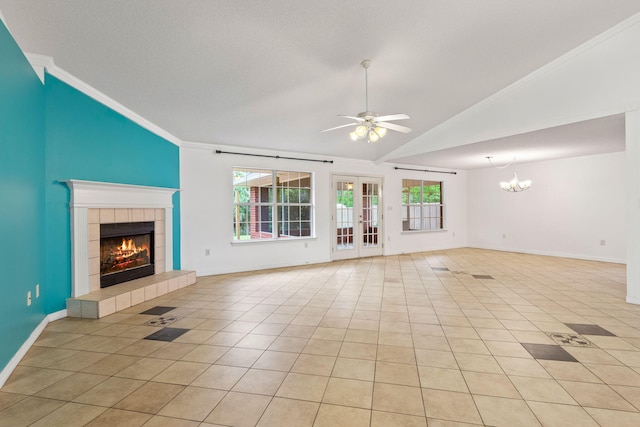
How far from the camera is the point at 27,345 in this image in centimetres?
263

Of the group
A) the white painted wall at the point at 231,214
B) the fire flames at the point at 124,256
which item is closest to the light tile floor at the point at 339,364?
the fire flames at the point at 124,256

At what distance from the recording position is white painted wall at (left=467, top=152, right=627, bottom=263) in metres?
6.55

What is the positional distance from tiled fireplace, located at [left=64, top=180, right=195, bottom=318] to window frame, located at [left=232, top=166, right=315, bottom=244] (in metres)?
1.54

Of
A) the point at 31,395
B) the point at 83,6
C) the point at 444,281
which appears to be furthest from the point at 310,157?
the point at 31,395

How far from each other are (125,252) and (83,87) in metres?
2.22

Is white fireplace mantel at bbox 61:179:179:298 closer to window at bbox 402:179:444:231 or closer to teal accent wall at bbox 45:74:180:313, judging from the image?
teal accent wall at bbox 45:74:180:313

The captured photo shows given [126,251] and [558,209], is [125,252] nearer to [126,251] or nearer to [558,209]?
[126,251]

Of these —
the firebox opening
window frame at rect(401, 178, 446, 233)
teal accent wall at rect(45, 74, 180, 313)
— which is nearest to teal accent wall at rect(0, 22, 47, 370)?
teal accent wall at rect(45, 74, 180, 313)

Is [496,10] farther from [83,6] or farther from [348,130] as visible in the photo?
[83,6]

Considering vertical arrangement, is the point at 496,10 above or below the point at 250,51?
above

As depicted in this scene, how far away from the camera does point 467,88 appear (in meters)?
4.75

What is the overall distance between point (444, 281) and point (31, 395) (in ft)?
16.8

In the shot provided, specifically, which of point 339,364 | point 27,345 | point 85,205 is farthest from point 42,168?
point 339,364

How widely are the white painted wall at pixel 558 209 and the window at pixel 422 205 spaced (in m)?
1.24
